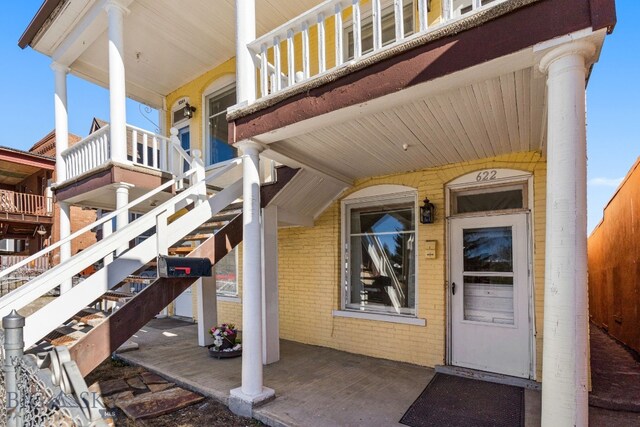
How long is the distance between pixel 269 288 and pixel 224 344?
121cm

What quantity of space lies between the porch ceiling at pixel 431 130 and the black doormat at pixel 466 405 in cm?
279

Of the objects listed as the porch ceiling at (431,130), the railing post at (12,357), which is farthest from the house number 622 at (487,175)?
the railing post at (12,357)

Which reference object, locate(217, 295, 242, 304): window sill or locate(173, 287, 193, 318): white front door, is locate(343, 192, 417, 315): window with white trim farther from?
locate(173, 287, 193, 318): white front door

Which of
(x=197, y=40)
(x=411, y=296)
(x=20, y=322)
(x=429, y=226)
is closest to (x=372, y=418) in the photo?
(x=411, y=296)

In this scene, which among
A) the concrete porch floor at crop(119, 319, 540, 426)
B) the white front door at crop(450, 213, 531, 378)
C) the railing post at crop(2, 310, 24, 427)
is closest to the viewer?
the railing post at crop(2, 310, 24, 427)

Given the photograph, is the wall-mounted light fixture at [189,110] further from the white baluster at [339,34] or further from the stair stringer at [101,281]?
the white baluster at [339,34]

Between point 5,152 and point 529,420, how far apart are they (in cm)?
2053

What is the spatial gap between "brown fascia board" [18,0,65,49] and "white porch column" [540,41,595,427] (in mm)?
7816

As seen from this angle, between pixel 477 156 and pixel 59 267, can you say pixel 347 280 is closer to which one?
pixel 477 156

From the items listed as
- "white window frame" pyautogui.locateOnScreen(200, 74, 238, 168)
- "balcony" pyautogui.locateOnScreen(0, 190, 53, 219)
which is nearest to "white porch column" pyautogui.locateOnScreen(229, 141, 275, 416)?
"white window frame" pyautogui.locateOnScreen(200, 74, 238, 168)

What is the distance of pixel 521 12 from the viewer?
2.31 m

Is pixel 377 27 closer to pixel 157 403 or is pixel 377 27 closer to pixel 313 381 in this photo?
pixel 313 381

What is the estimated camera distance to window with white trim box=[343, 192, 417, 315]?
532 centimetres

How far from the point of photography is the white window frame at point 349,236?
509 centimetres
